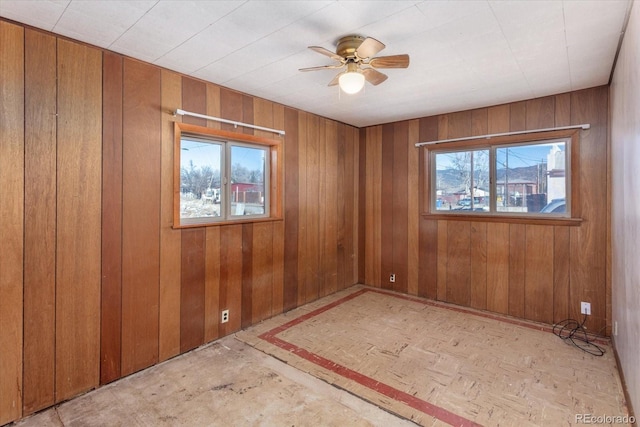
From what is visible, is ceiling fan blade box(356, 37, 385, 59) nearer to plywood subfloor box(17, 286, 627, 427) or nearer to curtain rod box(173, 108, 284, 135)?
curtain rod box(173, 108, 284, 135)

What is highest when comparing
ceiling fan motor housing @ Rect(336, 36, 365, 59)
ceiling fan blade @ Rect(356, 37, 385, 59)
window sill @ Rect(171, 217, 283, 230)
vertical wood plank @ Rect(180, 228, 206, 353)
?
ceiling fan motor housing @ Rect(336, 36, 365, 59)

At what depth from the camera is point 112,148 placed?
229cm

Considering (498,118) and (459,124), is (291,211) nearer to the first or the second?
(459,124)

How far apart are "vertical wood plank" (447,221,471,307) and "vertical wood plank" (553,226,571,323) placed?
844 millimetres

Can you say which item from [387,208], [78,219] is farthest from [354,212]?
[78,219]

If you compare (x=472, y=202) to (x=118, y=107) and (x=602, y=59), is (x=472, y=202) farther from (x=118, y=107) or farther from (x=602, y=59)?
(x=118, y=107)

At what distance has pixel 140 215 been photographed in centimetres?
245

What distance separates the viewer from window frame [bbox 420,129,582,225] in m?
3.11

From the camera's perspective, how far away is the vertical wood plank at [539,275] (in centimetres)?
330

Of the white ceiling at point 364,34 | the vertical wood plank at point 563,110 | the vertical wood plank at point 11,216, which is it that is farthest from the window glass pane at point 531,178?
the vertical wood plank at point 11,216

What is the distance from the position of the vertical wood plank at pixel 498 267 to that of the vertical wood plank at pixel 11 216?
4.21 m

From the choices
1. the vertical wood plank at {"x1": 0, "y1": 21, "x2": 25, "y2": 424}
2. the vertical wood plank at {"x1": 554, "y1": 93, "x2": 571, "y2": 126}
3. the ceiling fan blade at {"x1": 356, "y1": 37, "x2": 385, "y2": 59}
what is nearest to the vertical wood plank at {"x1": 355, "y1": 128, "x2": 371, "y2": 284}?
the vertical wood plank at {"x1": 554, "y1": 93, "x2": 571, "y2": 126}

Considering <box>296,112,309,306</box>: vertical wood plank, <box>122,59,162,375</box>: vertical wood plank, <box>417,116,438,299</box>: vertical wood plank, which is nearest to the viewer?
<box>122,59,162,375</box>: vertical wood plank

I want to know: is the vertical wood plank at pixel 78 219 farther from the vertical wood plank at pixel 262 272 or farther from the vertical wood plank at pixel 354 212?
the vertical wood plank at pixel 354 212
